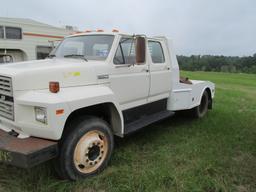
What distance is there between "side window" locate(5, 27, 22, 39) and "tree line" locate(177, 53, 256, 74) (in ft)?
124

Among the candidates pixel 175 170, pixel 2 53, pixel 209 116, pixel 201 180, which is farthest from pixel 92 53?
pixel 2 53

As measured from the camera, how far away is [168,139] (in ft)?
16.0

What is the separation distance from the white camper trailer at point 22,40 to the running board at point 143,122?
20.2ft

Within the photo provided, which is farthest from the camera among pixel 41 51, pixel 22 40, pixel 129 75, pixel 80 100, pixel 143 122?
pixel 41 51

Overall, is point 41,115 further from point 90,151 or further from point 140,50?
point 140,50

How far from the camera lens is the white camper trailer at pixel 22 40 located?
932cm

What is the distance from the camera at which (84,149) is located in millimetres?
3213

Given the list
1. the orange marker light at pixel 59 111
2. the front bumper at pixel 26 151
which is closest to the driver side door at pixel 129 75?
the orange marker light at pixel 59 111

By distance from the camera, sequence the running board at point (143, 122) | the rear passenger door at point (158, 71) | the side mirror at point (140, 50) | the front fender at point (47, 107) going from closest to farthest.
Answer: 1. the front fender at point (47, 107)
2. the side mirror at point (140, 50)
3. the running board at point (143, 122)
4. the rear passenger door at point (158, 71)

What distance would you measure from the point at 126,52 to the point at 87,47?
0.67 meters

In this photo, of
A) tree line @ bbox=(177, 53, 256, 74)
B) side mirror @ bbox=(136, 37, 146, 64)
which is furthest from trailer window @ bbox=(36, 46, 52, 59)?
tree line @ bbox=(177, 53, 256, 74)

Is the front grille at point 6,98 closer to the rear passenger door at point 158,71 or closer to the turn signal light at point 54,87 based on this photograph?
the turn signal light at point 54,87

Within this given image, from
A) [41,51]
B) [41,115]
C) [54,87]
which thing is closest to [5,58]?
[41,51]

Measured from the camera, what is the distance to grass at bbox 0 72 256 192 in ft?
10.2
